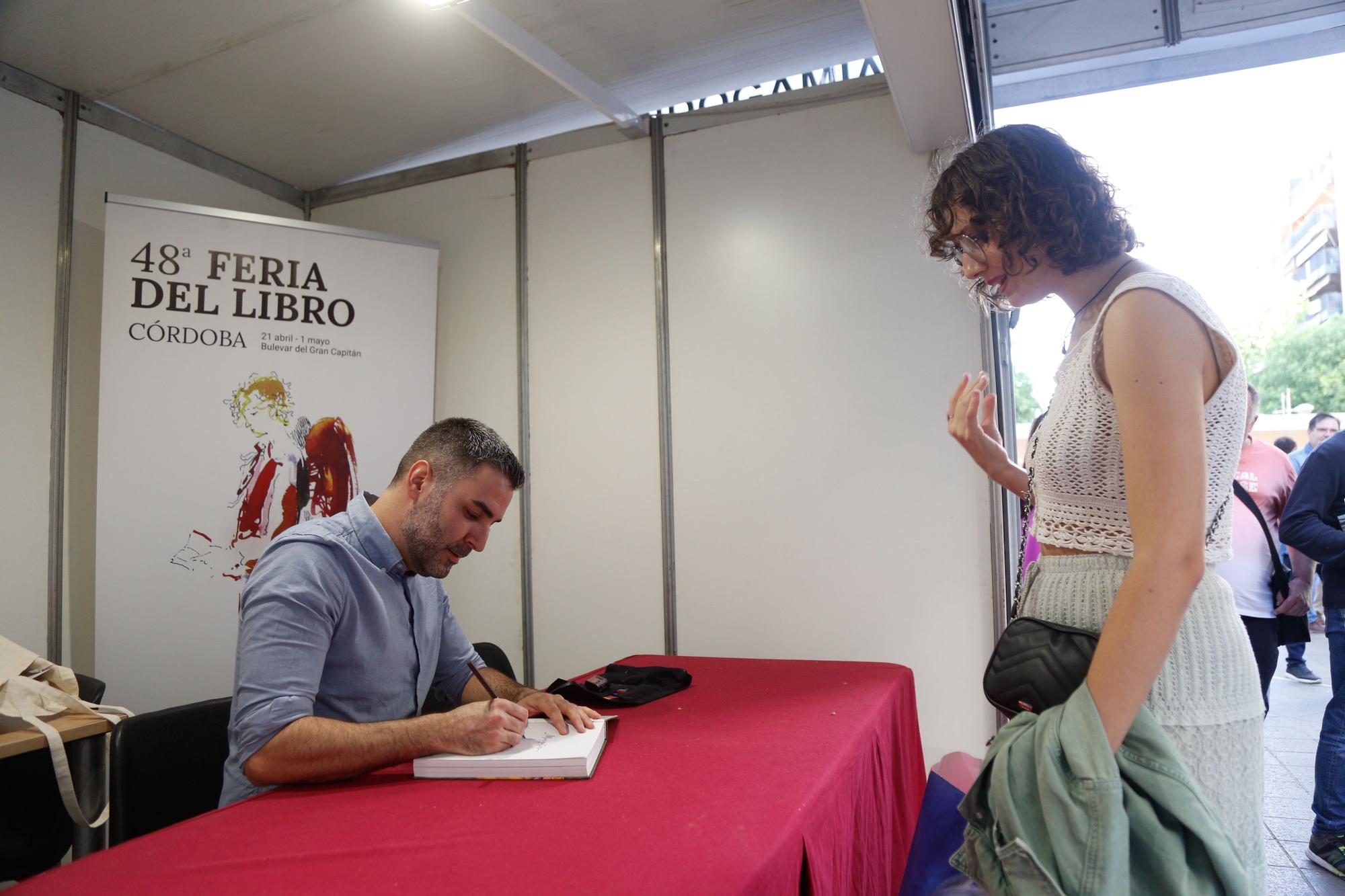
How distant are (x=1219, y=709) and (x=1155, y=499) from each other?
0.29 metres

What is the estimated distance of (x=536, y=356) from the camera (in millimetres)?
3969

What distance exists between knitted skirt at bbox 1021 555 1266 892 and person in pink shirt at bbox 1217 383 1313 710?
2042 millimetres

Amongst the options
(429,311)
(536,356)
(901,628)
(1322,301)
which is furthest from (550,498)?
(1322,301)

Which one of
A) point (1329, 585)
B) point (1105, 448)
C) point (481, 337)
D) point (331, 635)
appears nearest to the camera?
point (1105, 448)

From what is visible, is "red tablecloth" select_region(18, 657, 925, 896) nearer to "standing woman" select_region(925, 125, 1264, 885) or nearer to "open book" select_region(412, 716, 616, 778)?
"open book" select_region(412, 716, 616, 778)

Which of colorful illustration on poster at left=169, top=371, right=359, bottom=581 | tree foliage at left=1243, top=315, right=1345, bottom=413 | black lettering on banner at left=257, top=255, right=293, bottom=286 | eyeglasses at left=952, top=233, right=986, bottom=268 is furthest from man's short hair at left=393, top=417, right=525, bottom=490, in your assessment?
tree foliage at left=1243, top=315, right=1345, bottom=413

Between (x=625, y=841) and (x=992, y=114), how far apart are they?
324 cm

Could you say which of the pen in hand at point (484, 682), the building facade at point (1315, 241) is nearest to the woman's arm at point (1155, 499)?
the pen in hand at point (484, 682)

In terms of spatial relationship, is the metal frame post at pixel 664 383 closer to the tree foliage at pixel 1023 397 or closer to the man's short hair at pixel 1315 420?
the tree foliage at pixel 1023 397

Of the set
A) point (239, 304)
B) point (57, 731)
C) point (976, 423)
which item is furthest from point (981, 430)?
point (239, 304)

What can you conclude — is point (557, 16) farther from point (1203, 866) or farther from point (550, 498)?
point (1203, 866)

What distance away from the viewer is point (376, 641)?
1.75 m

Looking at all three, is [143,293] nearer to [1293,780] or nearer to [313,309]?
[313,309]

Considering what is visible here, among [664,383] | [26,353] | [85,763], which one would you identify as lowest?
[85,763]
